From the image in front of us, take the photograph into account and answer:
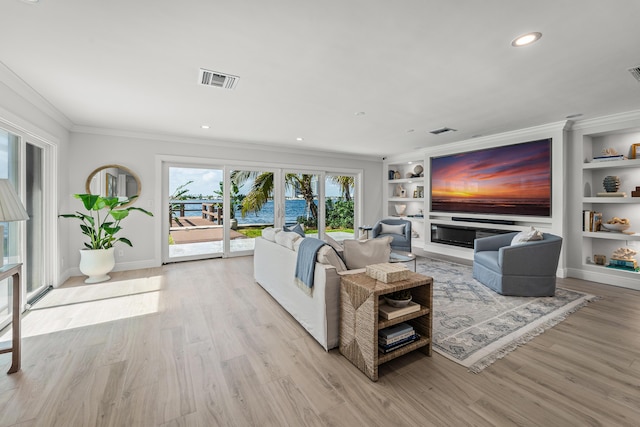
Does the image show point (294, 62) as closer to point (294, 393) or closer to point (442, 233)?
point (294, 393)

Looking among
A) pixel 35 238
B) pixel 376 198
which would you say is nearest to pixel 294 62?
pixel 35 238

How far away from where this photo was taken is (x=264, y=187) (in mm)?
6320

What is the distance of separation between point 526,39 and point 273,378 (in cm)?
302

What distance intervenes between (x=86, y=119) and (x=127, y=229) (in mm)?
1808

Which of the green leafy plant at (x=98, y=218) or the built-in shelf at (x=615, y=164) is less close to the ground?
the built-in shelf at (x=615, y=164)

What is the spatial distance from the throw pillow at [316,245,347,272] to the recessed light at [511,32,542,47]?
2108mm

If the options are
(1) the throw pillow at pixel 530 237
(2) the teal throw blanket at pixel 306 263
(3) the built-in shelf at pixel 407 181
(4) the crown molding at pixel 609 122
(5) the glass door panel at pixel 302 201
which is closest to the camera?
(2) the teal throw blanket at pixel 306 263

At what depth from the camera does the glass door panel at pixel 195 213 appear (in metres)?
5.32

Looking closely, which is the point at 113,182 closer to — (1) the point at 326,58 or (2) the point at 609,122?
(1) the point at 326,58

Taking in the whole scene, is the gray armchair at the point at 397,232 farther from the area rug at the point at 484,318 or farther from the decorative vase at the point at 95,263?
the decorative vase at the point at 95,263

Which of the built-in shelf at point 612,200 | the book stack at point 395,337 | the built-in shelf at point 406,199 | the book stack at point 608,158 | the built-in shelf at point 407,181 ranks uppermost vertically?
the built-in shelf at point 407,181

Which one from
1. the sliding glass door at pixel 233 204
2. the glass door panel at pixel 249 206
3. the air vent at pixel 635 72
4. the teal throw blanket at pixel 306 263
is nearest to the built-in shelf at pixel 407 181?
the sliding glass door at pixel 233 204

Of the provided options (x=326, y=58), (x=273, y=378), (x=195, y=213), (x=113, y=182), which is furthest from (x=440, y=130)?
(x=113, y=182)

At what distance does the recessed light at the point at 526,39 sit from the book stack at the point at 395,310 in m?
2.10
